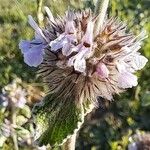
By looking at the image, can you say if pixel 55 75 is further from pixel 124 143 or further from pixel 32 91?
pixel 32 91

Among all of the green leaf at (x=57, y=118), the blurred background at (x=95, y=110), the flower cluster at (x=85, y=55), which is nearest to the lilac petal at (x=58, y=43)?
the flower cluster at (x=85, y=55)

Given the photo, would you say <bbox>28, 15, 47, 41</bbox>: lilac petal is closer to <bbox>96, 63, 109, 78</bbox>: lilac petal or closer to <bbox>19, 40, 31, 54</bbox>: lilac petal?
<bbox>19, 40, 31, 54</bbox>: lilac petal

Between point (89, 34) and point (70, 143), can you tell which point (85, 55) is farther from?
point (70, 143)

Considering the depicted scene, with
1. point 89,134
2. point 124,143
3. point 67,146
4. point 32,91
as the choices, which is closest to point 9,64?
point 32,91

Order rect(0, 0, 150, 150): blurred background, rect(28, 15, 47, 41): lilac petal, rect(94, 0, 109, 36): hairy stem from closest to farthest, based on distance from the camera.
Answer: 1. rect(94, 0, 109, 36): hairy stem
2. rect(28, 15, 47, 41): lilac petal
3. rect(0, 0, 150, 150): blurred background

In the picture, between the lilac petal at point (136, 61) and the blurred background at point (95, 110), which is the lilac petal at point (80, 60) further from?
the blurred background at point (95, 110)

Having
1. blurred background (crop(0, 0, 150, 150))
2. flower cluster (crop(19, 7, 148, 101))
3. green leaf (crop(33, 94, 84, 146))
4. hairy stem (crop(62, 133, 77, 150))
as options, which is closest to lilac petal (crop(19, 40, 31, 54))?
flower cluster (crop(19, 7, 148, 101))
